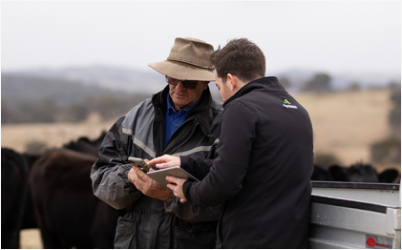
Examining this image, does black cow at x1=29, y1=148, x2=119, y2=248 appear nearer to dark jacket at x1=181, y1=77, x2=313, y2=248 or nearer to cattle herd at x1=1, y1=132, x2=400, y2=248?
cattle herd at x1=1, y1=132, x2=400, y2=248

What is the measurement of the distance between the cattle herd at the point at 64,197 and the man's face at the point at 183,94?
258 centimetres

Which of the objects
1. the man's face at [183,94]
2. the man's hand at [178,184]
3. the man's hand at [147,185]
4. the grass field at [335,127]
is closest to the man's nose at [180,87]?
the man's face at [183,94]

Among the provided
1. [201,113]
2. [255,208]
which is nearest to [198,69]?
[201,113]

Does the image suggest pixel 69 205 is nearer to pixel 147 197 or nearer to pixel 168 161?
pixel 147 197

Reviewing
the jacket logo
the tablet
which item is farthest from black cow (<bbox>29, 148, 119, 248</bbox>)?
the jacket logo

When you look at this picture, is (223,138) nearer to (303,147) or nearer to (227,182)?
(227,182)

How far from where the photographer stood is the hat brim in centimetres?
274

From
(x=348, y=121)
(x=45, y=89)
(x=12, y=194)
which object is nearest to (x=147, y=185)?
(x=12, y=194)

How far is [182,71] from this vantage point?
2.78 meters

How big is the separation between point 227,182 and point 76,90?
84.2 metres

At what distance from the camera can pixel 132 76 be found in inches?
4038

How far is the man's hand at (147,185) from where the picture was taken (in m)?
2.52

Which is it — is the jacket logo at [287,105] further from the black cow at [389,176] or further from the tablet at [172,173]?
the black cow at [389,176]

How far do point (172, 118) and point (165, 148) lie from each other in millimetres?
283
